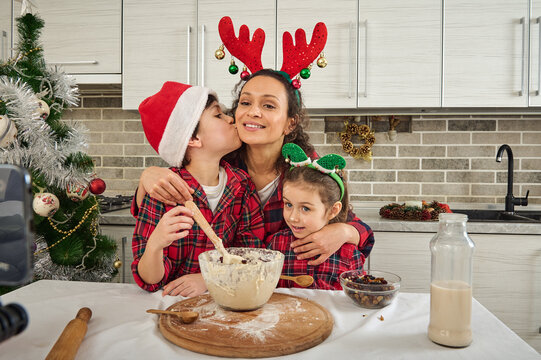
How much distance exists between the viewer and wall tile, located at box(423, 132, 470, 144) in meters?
2.54

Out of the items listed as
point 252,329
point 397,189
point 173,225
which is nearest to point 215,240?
point 173,225

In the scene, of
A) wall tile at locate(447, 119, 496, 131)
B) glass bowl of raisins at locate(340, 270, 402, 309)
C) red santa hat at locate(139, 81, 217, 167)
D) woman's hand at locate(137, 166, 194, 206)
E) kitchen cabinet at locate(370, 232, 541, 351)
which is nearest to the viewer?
glass bowl of raisins at locate(340, 270, 402, 309)

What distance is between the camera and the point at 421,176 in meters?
2.58

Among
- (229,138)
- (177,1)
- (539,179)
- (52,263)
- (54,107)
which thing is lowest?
(52,263)

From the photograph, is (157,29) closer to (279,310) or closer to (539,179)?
(279,310)

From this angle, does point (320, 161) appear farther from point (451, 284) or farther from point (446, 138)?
point (446, 138)

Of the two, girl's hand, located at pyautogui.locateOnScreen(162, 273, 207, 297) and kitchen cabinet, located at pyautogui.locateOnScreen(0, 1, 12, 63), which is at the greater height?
kitchen cabinet, located at pyautogui.locateOnScreen(0, 1, 12, 63)

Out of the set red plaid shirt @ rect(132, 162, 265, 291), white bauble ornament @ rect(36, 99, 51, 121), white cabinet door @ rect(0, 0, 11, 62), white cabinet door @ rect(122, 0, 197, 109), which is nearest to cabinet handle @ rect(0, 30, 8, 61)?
white cabinet door @ rect(0, 0, 11, 62)

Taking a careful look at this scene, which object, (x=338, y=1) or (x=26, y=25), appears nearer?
(x=26, y=25)

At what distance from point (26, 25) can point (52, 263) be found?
0.94 metres

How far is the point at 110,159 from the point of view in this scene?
2.80 m

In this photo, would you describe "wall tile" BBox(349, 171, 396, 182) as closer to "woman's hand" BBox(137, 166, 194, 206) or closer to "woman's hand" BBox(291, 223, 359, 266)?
"woman's hand" BBox(291, 223, 359, 266)

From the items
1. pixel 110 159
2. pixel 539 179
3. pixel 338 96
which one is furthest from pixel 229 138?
pixel 539 179

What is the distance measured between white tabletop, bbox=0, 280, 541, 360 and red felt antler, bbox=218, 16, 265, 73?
91 centimetres
